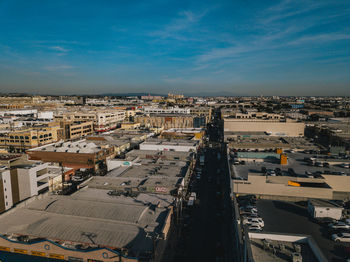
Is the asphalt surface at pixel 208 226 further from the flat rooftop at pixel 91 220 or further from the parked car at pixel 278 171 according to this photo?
the parked car at pixel 278 171

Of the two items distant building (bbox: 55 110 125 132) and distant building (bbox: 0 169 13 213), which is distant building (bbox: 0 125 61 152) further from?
distant building (bbox: 0 169 13 213)

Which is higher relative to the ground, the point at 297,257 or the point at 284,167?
the point at 297,257

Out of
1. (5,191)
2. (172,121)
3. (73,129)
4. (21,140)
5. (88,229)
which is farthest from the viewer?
(172,121)

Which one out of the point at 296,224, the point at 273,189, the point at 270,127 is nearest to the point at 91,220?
the point at 296,224

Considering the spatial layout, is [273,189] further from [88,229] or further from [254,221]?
[88,229]

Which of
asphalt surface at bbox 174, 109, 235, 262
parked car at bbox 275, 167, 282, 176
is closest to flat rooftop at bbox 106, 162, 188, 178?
asphalt surface at bbox 174, 109, 235, 262

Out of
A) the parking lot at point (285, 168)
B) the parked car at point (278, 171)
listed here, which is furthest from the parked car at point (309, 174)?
the parked car at point (278, 171)

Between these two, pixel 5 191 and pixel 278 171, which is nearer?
pixel 5 191

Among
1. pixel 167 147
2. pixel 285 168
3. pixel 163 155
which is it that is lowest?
pixel 163 155

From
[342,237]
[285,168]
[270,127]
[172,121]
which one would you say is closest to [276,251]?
[342,237]

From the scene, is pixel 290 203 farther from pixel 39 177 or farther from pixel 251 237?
pixel 39 177

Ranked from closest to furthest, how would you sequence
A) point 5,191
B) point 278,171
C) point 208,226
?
point 208,226 < point 5,191 < point 278,171
